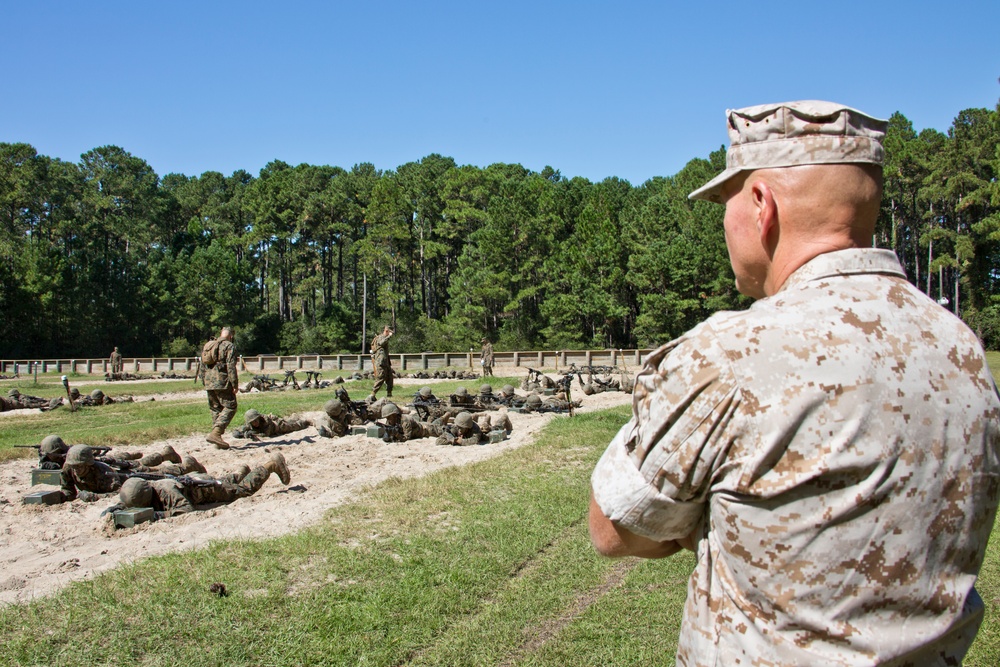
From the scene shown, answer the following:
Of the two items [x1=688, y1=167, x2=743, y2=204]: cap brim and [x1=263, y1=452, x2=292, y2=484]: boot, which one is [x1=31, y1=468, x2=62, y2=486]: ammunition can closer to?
[x1=263, y1=452, x2=292, y2=484]: boot

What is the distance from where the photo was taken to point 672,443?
164 cm

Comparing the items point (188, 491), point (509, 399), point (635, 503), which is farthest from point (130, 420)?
point (635, 503)

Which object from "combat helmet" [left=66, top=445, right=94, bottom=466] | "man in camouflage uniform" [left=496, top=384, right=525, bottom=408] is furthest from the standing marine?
"combat helmet" [left=66, top=445, right=94, bottom=466]

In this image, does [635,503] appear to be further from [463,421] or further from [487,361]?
[487,361]

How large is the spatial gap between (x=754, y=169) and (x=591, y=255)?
5839cm

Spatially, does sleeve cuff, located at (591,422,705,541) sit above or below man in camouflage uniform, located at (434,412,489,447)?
above

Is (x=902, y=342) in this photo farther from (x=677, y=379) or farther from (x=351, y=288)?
(x=351, y=288)

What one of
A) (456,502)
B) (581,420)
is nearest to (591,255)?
(581,420)

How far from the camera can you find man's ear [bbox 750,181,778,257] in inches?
72.1

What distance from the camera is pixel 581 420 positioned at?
16016 millimetres

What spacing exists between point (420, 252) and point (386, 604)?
67112 millimetres

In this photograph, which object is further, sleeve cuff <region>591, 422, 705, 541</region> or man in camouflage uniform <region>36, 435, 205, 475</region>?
man in camouflage uniform <region>36, 435, 205, 475</region>

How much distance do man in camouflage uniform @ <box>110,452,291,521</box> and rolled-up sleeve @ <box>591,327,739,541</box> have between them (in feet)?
25.3

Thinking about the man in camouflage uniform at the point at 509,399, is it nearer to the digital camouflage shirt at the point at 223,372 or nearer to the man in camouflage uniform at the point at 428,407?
the man in camouflage uniform at the point at 428,407
